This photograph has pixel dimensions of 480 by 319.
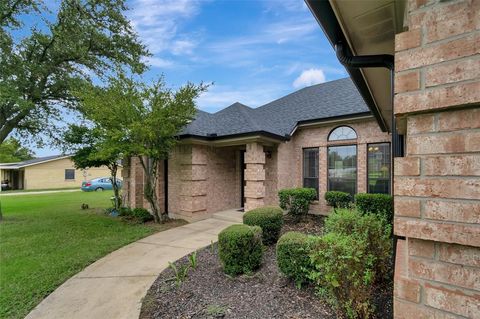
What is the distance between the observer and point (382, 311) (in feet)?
8.82

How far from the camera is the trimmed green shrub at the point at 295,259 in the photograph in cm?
348

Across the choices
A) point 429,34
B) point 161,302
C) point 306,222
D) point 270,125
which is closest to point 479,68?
point 429,34

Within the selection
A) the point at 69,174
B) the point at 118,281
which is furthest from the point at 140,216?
the point at 69,174

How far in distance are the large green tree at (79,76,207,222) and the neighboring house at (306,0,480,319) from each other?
716 centimetres

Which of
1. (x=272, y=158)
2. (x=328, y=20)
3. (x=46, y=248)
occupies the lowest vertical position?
(x=46, y=248)

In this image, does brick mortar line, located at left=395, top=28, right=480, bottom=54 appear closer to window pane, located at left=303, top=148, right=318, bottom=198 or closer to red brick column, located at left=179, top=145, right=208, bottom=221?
red brick column, located at left=179, top=145, right=208, bottom=221

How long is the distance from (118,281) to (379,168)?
27.4 ft

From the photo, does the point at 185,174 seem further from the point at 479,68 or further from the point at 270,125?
the point at 479,68

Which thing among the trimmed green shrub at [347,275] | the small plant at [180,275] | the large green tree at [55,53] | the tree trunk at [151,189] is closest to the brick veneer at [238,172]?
the tree trunk at [151,189]

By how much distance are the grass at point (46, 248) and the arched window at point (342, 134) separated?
21.5 ft

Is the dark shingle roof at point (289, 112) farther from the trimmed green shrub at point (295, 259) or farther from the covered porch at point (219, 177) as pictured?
the trimmed green shrub at point (295, 259)

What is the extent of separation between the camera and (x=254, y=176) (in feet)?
27.2

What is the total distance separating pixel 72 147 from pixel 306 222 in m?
10.8

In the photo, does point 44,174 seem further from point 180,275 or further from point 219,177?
point 180,275
